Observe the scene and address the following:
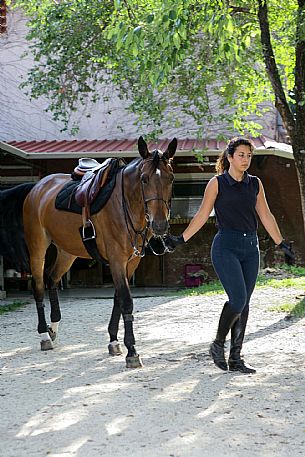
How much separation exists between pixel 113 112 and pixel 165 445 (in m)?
13.2

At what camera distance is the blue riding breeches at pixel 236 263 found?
19.0 ft

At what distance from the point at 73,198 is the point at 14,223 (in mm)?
1418

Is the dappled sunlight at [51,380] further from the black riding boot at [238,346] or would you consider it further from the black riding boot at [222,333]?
the black riding boot at [238,346]

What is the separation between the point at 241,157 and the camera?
5.86 meters

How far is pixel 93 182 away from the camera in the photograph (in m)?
7.02

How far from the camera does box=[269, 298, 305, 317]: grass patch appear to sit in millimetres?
9708

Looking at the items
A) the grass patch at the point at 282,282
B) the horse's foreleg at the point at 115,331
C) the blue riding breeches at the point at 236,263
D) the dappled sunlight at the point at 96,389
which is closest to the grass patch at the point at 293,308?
the grass patch at the point at 282,282

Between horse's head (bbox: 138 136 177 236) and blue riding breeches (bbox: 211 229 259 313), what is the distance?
50cm

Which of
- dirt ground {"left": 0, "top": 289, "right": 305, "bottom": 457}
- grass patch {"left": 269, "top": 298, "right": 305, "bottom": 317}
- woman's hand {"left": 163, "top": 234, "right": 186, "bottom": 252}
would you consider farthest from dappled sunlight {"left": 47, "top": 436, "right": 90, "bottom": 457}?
grass patch {"left": 269, "top": 298, "right": 305, "bottom": 317}

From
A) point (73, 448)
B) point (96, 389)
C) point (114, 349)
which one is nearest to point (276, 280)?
point (114, 349)

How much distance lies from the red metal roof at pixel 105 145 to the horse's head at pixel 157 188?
7.99 metres

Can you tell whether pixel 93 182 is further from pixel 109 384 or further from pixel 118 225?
pixel 109 384

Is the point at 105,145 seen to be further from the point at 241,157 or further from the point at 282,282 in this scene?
the point at 241,157

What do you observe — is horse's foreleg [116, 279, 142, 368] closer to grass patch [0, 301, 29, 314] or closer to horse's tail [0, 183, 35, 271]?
horse's tail [0, 183, 35, 271]
